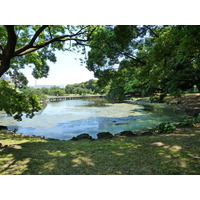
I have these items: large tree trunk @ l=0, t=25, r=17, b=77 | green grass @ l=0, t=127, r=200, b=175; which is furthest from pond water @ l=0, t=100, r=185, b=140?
large tree trunk @ l=0, t=25, r=17, b=77

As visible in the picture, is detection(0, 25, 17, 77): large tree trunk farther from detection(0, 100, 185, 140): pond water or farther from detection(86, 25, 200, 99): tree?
detection(0, 100, 185, 140): pond water

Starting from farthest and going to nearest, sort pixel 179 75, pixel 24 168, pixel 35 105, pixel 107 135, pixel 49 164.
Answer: pixel 179 75 < pixel 35 105 < pixel 107 135 < pixel 49 164 < pixel 24 168

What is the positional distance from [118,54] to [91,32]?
1496mm

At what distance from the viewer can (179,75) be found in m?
9.52

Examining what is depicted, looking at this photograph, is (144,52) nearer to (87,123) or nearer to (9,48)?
(9,48)

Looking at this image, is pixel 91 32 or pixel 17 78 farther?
pixel 17 78

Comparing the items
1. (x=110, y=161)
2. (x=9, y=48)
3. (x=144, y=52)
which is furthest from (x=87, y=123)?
(x=110, y=161)

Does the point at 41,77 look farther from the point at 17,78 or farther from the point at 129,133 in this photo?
the point at 129,133

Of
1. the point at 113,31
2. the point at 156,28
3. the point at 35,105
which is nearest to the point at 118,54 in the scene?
the point at 113,31

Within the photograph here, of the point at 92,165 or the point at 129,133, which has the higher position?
the point at 92,165

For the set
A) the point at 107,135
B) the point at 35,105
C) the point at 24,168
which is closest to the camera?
the point at 24,168

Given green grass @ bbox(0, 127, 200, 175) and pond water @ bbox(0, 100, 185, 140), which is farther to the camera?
pond water @ bbox(0, 100, 185, 140)

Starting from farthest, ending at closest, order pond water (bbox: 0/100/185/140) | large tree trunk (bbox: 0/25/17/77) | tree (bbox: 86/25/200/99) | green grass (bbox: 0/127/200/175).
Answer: pond water (bbox: 0/100/185/140) < tree (bbox: 86/25/200/99) < large tree trunk (bbox: 0/25/17/77) < green grass (bbox: 0/127/200/175)

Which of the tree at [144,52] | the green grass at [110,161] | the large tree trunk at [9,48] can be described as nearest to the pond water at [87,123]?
the tree at [144,52]
